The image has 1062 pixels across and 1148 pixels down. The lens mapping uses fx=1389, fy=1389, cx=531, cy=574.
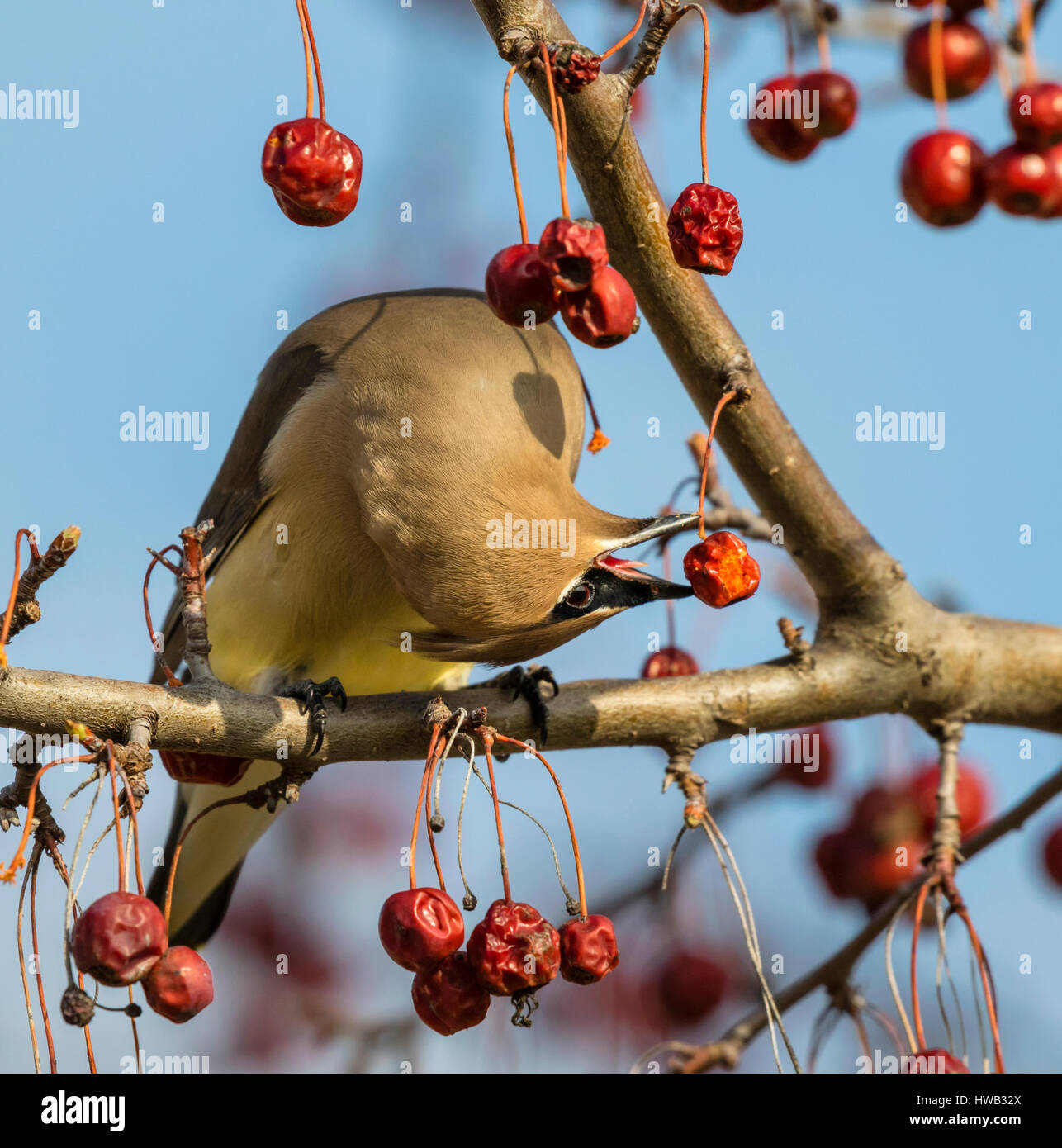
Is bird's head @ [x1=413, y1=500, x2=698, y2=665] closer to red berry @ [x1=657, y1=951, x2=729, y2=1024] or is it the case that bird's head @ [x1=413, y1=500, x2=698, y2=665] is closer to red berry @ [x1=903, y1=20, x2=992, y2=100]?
red berry @ [x1=903, y1=20, x2=992, y2=100]

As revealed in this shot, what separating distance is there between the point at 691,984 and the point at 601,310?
2.23 meters

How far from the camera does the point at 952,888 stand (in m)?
2.81

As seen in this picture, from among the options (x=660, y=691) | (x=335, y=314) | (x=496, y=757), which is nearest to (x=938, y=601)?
(x=660, y=691)

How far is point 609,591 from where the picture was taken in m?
2.95

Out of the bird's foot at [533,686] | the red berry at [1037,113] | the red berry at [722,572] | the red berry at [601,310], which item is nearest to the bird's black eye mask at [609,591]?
the bird's foot at [533,686]

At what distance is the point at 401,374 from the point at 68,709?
4.40ft

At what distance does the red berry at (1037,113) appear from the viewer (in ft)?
8.46

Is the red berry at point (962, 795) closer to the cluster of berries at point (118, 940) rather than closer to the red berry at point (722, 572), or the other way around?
the red berry at point (722, 572)

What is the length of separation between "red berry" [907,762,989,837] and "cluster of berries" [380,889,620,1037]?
1.69 metres

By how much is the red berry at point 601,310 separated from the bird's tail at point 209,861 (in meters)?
2.38

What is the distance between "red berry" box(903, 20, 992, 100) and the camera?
2.75 metres

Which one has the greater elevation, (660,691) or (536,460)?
(536,460)
